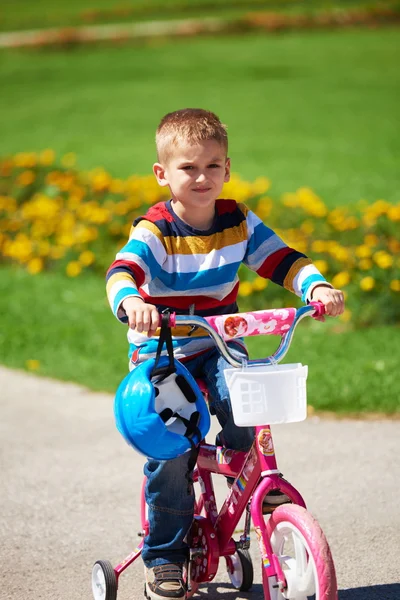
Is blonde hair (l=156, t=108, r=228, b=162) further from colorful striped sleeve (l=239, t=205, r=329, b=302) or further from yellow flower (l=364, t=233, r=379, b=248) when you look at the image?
yellow flower (l=364, t=233, r=379, b=248)

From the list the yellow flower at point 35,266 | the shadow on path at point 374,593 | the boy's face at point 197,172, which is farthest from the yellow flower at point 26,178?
the shadow on path at point 374,593

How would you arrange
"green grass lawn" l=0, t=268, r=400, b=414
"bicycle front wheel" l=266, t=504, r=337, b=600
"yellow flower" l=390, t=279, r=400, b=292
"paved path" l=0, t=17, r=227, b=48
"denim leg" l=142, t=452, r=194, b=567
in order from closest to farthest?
"bicycle front wheel" l=266, t=504, r=337, b=600 → "denim leg" l=142, t=452, r=194, b=567 → "green grass lawn" l=0, t=268, r=400, b=414 → "yellow flower" l=390, t=279, r=400, b=292 → "paved path" l=0, t=17, r=227, b=48

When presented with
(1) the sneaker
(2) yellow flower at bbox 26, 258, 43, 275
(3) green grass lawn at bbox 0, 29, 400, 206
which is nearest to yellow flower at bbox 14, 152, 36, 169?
(2) yellow flower at bbox 26, 258, 43, 275

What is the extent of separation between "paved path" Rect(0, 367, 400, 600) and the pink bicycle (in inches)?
20.9

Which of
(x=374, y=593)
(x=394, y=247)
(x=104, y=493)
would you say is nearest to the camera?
(x=374, y=593)

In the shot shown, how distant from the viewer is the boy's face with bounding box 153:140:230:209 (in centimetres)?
280

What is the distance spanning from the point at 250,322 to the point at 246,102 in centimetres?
1527

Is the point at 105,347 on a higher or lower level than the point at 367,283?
lower

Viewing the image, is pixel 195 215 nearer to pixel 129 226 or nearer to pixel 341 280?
pixel 341 280

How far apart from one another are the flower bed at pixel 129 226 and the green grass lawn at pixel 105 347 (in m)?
0.26

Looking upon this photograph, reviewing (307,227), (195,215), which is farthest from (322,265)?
(195,215)

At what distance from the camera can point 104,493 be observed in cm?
405

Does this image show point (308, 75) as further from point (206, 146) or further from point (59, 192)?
point (206, 146)

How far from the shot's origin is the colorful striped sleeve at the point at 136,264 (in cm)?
264
